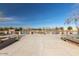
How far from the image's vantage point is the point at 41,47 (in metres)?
3.15

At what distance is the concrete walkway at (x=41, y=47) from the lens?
310 cm

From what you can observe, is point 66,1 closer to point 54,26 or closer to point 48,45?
point 54,26

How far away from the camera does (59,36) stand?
3242 millimetres

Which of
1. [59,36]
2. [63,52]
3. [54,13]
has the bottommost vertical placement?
[63,52]

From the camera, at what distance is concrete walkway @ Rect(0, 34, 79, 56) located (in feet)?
10.2

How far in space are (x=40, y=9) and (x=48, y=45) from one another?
1.56ft

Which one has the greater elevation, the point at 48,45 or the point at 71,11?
the point at 71,11

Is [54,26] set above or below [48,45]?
above

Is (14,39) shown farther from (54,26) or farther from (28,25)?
(54,26)

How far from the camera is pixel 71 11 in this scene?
10.3 ft

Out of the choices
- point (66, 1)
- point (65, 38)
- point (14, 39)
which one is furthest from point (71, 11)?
point (14, 39)

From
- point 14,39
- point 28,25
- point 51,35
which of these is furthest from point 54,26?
point 14,39

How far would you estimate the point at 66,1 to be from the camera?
310 cm

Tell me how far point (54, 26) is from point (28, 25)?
1.11ft
